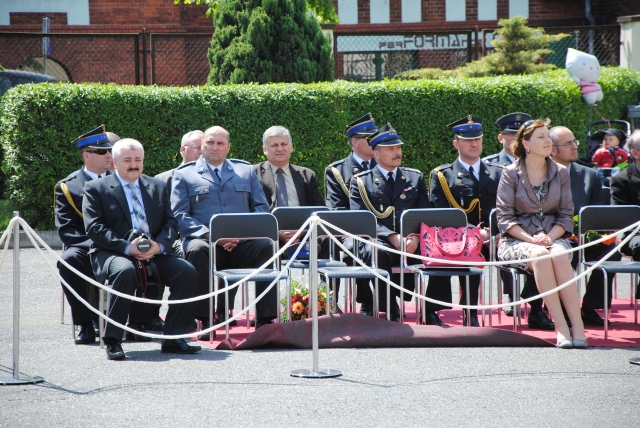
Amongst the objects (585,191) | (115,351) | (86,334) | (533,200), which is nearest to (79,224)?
(86,334)

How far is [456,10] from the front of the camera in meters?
23.1

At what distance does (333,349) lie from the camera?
7160mm

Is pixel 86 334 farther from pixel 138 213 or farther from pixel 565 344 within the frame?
pixel 565 344

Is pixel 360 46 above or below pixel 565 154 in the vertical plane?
above

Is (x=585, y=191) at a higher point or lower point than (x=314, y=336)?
higher

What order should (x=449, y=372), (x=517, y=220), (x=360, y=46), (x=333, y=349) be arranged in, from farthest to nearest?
(x=360, y=46)
(x=517, y=220)
(x=333, y=349)
(x=449, y=372)

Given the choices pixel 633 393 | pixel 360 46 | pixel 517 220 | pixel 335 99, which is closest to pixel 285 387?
pixel 633 393

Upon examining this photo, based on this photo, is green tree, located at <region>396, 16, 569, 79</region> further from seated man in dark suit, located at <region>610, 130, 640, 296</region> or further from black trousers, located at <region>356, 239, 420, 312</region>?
black trousers, located at <region>356, 239, 420, 312</region>

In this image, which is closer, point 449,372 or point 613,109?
point 449,372

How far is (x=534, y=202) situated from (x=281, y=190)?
2.57 metres

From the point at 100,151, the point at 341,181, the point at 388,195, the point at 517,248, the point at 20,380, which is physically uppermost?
the point at 100,151

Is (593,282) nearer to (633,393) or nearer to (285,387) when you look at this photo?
(633,393)

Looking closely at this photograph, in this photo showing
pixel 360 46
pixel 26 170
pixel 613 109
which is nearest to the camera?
pixel 26 170

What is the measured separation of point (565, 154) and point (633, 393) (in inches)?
135
